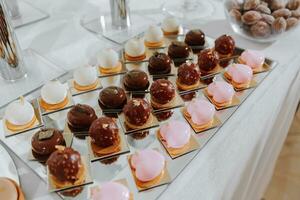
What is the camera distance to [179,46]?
0.65 metres

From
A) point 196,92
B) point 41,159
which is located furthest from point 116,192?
point 196,92

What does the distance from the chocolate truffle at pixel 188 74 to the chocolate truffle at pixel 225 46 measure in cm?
Answer: 10

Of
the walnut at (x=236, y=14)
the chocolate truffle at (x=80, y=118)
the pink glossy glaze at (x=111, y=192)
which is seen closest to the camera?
the pink glossy glaze at (x=111, y=192)

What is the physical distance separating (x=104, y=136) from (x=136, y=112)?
6 centimetres

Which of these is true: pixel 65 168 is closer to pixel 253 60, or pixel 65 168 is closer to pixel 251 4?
pixel 253 60

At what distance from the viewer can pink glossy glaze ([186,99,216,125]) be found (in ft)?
1.68

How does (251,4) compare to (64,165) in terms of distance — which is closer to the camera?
(64,165)

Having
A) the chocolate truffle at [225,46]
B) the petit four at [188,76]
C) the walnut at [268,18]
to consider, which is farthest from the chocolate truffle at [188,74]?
the walnut at [268,18]

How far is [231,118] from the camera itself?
0.55m

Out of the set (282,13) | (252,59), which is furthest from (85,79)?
(282,13)

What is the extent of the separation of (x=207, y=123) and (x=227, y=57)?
195mm

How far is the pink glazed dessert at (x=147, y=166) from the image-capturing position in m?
0.43

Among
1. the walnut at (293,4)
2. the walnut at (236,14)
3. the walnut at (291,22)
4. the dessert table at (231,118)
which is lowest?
the dessert table at (231,118)

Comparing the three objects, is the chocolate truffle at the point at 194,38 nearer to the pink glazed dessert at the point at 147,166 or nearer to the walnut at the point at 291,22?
the walnut at the point at 291,22
